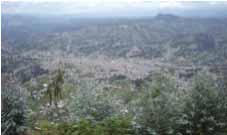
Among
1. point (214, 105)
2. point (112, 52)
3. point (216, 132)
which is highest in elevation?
point (214, 105)

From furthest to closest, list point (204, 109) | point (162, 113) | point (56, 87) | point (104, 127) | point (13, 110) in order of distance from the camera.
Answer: point (56, 87), point (13, 110), point (204, 109), point (162, 113), point (104, 127)

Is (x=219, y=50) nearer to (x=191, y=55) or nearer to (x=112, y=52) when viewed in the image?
(x=191, y=55)

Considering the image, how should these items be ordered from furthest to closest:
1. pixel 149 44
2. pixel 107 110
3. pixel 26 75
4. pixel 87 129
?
pixel 149 44 → pixel 26 75 → pixel 107 110 → pixel 87 129

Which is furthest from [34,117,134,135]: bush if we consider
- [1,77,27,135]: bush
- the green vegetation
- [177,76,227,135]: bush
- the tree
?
the tree

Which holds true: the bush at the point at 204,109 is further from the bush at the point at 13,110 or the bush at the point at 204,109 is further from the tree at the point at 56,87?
the tree at the point at 56,87

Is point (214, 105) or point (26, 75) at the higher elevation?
point (214, 105)

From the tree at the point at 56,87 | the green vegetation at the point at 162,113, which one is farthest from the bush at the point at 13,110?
the tree at the point at 56,87

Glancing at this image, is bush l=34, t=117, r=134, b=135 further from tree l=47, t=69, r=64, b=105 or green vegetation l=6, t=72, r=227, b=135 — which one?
tree l=47, t=69, r=64, b=105

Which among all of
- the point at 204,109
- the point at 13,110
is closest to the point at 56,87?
the point at 13,110

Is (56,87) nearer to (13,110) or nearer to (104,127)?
(13,110)

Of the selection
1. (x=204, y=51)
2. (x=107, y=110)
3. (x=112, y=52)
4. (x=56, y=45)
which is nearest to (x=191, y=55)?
(x=204, y=51)

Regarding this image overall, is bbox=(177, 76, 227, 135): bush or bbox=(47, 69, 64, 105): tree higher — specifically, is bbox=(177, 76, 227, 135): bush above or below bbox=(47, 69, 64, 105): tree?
above
